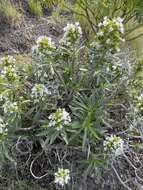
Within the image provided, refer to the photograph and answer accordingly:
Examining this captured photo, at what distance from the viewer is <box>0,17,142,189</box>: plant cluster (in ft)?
8.30

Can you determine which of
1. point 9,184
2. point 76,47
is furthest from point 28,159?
point 76,47

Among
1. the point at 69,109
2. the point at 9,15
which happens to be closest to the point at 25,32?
the point at 9,15

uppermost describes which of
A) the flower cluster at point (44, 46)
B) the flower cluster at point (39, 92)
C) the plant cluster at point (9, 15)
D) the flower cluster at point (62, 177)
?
the plant cluster at point (9, 15)

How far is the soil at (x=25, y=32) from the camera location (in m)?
4.59

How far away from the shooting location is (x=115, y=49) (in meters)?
2.56

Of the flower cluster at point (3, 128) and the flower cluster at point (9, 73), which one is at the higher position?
the flower cluster at point (9, 73)

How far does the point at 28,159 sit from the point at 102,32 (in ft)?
2.98

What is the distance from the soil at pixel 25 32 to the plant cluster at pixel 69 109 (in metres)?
1.66

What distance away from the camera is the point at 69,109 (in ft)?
9.32

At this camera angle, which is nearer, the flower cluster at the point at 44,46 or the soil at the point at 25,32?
the flower cluster at the point at 44,46

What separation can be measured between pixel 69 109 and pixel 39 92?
13.5 inches

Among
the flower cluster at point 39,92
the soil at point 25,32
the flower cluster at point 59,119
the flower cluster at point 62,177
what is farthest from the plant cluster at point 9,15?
the flower cluster at point 62,177

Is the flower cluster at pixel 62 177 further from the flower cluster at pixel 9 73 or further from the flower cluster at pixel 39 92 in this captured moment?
the flower cluster at pixel 9 73

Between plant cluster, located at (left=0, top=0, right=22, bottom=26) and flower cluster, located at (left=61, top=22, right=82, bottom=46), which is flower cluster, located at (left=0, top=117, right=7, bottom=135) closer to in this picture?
flower cluster, located at (left=61, top=22, right=82, bottom=46)
